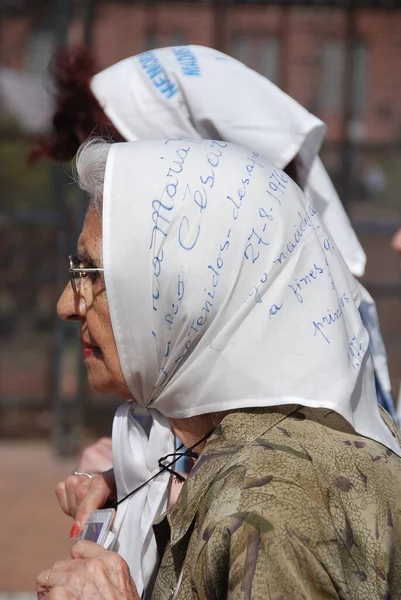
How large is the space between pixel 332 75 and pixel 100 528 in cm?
509

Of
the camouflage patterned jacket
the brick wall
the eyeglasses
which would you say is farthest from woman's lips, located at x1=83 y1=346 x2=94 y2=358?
the brick wall

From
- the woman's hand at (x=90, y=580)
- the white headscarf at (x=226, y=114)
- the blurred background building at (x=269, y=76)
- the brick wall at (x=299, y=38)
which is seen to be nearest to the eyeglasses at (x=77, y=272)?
the woman's hand at (x=90, y=580)

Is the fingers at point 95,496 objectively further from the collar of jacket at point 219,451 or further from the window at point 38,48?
the window at point 38,48

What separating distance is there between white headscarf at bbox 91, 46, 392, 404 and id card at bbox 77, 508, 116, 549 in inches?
35.0

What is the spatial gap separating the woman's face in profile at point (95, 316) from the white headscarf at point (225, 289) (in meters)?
0.05

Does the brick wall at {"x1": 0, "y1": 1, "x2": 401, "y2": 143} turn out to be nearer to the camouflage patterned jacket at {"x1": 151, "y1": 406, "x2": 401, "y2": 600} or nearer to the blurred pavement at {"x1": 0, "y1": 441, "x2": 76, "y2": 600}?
the blurred pavement at {"x1": 0, "y1": 441, "x2": 76, "y2": 600}

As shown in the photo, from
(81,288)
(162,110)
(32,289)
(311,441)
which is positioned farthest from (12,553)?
(311,441)

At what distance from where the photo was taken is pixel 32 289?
679 cm

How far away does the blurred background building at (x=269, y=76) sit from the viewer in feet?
20.9

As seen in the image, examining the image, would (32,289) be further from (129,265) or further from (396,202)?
(129,265)

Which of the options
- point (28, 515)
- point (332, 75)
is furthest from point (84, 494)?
point (332, 75)

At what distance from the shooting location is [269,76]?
6.39 m

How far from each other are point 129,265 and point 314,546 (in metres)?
0.60

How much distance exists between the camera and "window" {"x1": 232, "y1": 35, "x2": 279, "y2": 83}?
6371 mm
